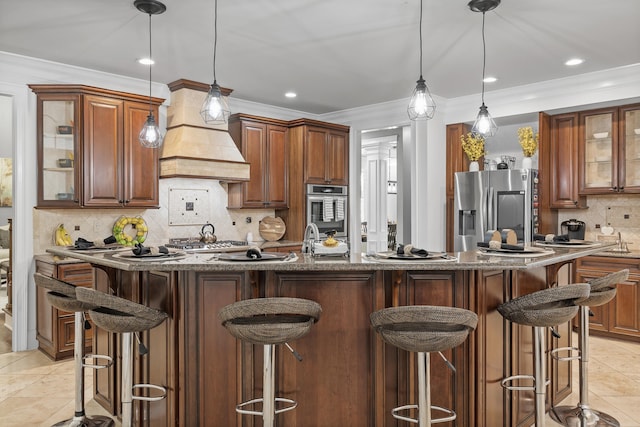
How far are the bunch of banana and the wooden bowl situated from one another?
229 centimetres

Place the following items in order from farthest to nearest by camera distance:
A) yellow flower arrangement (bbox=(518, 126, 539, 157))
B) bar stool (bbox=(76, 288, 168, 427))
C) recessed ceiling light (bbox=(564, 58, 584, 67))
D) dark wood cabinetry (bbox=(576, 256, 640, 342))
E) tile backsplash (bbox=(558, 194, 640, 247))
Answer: yellow flower arrangement (bbox=(518, 126, 539, 157)) < tile backsplash (bbox=(558, 194, 640, 247)) < dark wood cabinetry (bbox=(576, 256, 640, 342)) < recessed ceiling light (bbox=(564, 58, 584, 67)) < bar stool (bbox=(76, 288, 168, 427))

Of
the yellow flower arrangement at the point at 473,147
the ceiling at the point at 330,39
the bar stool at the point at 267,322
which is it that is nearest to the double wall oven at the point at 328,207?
the ceiling at the point at 330,39

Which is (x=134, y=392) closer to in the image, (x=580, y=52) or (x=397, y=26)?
(x=397, y=26)

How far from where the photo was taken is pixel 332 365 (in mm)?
2631

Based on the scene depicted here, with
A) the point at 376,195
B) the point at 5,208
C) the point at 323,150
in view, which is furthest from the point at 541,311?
the point at 5,208

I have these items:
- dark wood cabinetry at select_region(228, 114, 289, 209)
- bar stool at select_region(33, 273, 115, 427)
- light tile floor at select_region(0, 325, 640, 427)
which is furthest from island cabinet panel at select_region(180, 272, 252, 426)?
dark wood cabinetry at select_region(228, 114, 289, 209)

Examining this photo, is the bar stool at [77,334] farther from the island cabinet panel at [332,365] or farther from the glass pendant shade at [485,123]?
the glass pendant shade at [485,123]

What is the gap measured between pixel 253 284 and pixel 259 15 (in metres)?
1.97

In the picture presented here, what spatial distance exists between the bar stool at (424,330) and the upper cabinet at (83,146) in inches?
136

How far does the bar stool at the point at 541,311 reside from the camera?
7.75 ft

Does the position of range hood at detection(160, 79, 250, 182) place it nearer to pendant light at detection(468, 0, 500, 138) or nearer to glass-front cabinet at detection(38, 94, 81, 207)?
glass-front cabinet at detection(38, 94, 81, 207)

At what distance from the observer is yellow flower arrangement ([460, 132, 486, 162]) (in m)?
5.80

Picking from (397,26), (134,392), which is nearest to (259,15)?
(397,26)

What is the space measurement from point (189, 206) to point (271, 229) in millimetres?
1095
